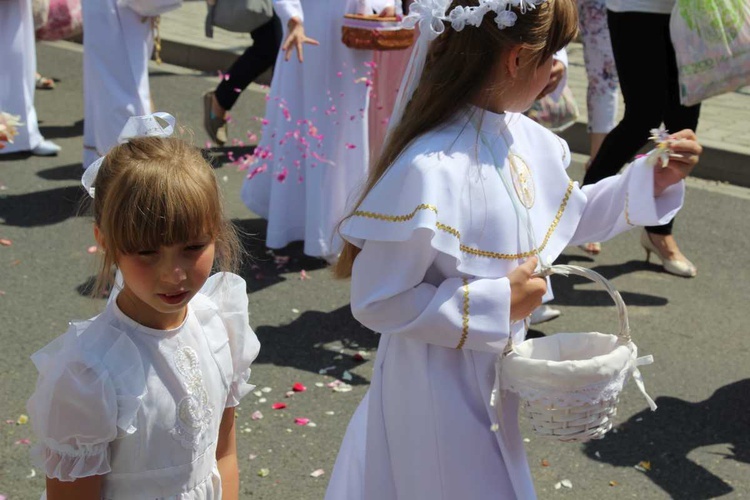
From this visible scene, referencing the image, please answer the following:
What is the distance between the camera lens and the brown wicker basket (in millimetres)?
4672

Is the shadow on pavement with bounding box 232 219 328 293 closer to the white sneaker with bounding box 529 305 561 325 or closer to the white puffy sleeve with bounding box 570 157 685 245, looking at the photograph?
the white sneaker with bounding box 529 305 561 325

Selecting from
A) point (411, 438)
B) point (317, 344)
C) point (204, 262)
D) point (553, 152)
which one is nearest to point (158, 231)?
point (204, 262)

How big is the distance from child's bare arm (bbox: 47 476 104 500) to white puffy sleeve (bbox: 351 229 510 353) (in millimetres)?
599

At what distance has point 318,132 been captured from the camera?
5.14 metres

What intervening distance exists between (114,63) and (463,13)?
435 centimetres

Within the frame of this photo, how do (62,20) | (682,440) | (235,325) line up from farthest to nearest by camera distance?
(62,20)
(682,440)
(235,325)

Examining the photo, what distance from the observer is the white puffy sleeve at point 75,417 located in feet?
6.36

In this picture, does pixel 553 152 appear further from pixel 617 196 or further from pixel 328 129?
pixel 328 129

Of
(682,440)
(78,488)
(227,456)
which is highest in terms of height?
(78,488)

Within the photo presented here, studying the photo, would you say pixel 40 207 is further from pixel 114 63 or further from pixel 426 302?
pixel 426 302

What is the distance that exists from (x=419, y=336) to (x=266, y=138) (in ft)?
11.0

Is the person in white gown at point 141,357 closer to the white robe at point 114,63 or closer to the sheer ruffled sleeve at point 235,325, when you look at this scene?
the sheer ruffled sleeve at point 235,325

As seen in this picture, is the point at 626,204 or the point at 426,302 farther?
the point at 626,204

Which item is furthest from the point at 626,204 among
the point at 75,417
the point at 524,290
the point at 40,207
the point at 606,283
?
the point at 40,207
